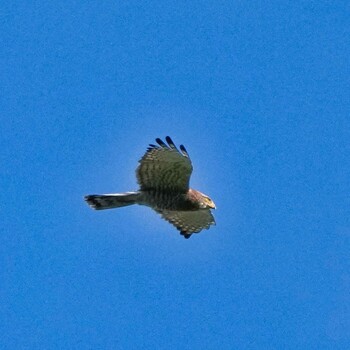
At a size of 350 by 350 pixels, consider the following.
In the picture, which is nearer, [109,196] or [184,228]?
[109,196]

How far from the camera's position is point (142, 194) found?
19672 millimetres

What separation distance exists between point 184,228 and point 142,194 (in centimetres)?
197

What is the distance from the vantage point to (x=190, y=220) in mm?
21328

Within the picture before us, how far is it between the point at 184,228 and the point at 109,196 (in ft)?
7.20

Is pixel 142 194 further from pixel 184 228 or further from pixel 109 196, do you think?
pixel 184 228

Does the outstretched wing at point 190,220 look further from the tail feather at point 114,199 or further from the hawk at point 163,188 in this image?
the tail feather at point 114,199

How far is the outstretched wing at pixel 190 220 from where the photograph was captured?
2109 centimetres

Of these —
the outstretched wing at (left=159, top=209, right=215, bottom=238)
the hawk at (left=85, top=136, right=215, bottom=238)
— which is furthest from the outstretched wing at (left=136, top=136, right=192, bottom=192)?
the outstretched wing at (left=159, top=209, right=215, bottom=238)

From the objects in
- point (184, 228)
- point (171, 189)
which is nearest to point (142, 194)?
point (171, 189)

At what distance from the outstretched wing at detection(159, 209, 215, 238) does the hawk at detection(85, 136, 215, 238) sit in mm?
479

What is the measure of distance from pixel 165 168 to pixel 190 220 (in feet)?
7.44

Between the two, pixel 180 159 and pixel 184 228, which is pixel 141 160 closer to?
pixel 180 159

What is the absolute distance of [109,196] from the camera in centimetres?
1972

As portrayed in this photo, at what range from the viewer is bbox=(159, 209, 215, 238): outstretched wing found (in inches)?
830
